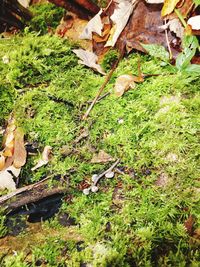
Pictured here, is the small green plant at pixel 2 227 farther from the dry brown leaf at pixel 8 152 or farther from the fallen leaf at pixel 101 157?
the fallen leaf at pixel 101 157

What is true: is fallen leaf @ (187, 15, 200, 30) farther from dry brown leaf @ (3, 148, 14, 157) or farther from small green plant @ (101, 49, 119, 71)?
dry brown leaf @ (3, 148, 14, 157)

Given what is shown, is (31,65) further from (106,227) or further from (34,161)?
(106,227)

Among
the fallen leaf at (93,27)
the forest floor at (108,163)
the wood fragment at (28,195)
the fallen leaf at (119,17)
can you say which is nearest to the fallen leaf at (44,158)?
the forest floor at (108,163)

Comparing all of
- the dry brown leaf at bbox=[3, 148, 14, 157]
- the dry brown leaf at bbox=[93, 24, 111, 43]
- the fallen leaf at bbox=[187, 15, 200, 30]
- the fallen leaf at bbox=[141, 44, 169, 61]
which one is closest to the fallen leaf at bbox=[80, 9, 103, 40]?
the dry brown leaf at bbox=[93, 24, 111, 43]

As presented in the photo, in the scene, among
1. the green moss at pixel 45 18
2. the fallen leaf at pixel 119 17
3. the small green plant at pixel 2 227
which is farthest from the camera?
the green moss at pixel 45 18

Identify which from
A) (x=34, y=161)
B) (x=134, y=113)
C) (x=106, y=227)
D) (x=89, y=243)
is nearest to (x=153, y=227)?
(x=106, y=227)

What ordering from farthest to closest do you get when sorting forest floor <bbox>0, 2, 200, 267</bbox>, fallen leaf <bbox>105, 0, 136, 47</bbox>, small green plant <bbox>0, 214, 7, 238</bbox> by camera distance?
fallen leaf <bbox>105, 0, 136, 47</bbox>
small green plant <bbox>0, 214, 7, 238</bbox>
forest floor <bbox>0, 2, 200, 267</bbox>
